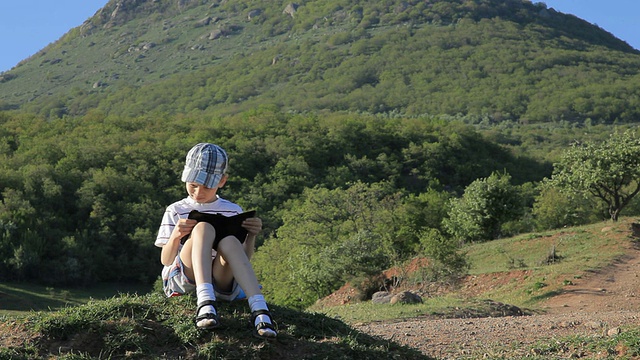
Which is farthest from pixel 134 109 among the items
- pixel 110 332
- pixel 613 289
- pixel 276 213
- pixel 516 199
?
pixel 110 332

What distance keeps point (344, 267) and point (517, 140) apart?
3995 inches

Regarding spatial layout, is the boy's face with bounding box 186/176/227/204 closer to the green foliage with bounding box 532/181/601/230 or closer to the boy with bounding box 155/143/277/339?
the boy with bounding box 155/143/277/339

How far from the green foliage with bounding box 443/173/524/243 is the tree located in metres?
4.35

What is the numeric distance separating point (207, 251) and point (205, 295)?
37 centimetres

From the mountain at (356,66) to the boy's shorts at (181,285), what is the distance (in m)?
135

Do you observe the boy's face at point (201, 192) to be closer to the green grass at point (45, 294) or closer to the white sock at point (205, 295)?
the white sock at point (205, 295)

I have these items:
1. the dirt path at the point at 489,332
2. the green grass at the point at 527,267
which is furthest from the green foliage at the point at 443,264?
the dirt path at the point at 489,332

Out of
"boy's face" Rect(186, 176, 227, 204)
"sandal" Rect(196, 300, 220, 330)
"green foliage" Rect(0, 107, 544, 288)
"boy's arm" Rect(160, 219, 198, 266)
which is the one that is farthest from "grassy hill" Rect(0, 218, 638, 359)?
"green foliage" Rect(0, 107, 544, 288)

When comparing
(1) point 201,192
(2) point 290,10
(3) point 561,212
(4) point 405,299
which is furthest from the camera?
(2) point 290,10

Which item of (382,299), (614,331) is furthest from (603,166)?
(614,331)

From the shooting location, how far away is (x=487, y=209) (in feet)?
111

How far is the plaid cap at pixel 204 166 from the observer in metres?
7.08

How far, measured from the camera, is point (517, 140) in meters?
122

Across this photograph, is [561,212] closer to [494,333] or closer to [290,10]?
[494,333]
